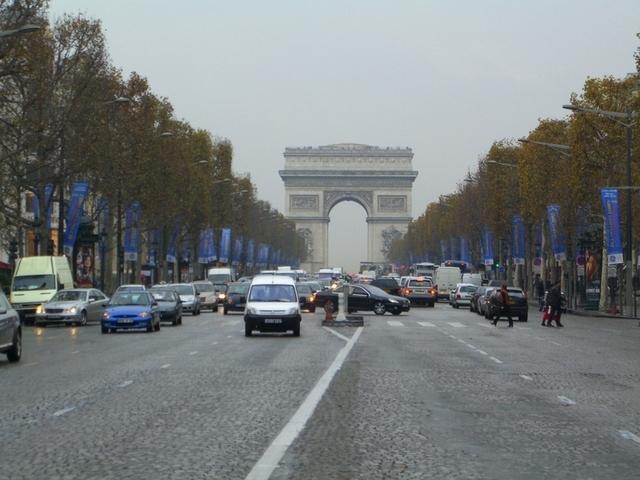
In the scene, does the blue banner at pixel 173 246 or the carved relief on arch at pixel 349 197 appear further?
the carved relief on arch at pixel 349 197

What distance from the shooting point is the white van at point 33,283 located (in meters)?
50.5

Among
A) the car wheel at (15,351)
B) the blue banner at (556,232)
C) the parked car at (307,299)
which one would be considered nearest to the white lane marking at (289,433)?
the car wheel at (15,351)

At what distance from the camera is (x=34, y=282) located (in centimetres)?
5194

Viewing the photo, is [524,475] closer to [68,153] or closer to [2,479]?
[2,479]

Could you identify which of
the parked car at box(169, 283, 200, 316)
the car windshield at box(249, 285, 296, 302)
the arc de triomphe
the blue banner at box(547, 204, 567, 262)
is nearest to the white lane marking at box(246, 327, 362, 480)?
the car windshield at box(249, 285, 296, 302)

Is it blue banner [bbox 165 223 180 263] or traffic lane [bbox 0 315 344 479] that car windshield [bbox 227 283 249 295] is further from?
traffic lane [bbox 0 315 344 479]

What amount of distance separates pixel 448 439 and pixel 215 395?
537 centimetres

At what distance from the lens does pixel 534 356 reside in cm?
2925

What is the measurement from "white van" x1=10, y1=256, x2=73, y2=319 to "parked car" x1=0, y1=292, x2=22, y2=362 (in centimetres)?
2453

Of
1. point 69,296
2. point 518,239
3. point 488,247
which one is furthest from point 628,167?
point 488,247

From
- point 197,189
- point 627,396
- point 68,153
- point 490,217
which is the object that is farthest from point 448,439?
point 490,217

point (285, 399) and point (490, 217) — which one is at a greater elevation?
point (490, 217)

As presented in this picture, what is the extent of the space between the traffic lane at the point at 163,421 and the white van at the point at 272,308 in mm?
11653

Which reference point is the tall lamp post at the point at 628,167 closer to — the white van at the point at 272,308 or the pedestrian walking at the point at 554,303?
the pedestrian walking at the point at 554,303
